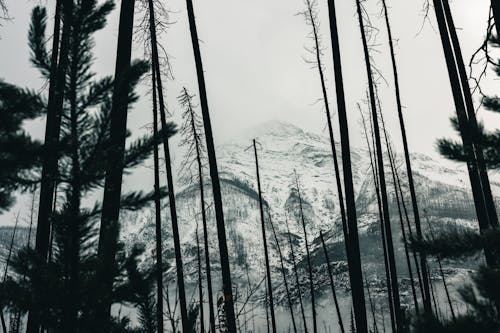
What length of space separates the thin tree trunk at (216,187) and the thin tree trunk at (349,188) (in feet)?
7.72

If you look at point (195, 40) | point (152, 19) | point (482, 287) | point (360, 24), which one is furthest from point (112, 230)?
point (360, 24)

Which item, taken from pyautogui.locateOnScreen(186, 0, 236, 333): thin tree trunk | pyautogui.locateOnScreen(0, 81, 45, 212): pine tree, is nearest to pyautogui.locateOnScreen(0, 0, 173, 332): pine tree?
pyautogui.locateOnScreen(0, 81, 45, 212): pine tree

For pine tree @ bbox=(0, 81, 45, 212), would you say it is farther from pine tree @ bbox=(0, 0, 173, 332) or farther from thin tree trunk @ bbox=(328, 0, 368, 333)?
thin tree trunk @ bbox=(328, 0, 368, 333)

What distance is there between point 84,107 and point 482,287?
2.70m

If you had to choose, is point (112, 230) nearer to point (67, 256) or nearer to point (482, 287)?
point (67, 256)

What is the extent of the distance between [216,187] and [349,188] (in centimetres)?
256

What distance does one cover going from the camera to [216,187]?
7.56 meters

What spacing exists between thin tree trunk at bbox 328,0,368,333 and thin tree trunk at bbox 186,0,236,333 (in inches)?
92.6

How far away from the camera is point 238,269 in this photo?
187500 millimetres

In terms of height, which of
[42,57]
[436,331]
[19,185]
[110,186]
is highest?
[42,57]

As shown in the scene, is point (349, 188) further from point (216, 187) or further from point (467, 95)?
point (467, 95)

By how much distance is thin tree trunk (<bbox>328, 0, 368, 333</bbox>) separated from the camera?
23.4 feet

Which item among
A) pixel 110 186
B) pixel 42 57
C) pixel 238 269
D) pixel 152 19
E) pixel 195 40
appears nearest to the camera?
pixel 42 57

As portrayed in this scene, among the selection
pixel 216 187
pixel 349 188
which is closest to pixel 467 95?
pixel 349 188
